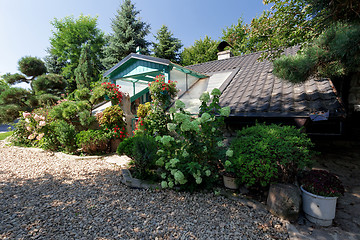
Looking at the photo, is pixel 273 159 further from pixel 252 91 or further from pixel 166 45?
pixel 166 45

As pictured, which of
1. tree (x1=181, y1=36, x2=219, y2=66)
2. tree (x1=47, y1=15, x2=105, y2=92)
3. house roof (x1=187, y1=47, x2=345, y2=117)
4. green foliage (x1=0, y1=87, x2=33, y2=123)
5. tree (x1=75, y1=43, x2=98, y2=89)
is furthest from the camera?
tree (x1=47, y1=15, x2=105, y2=92)

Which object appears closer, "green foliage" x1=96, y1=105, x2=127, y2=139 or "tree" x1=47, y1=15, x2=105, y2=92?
"green foliage" x1=96, y1=105, x2=127, y2=139

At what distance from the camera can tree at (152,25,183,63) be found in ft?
54.6

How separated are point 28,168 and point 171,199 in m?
4.20

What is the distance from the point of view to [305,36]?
3.68 meters

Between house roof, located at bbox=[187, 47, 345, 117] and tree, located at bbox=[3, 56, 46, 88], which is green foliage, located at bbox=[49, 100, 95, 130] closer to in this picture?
house roof, located at bbox=[187, 47, 345, 117]

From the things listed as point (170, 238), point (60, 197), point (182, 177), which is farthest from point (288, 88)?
point (60, 197)

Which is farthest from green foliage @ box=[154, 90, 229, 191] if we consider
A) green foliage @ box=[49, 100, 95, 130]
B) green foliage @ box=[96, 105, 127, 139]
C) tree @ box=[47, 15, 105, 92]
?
tree @ box=[47, 15, 105, 92]

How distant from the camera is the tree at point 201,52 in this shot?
19.0 m

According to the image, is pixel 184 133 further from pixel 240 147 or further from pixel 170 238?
pixel 170 238

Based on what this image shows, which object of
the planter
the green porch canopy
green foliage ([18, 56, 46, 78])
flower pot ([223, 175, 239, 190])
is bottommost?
flower pot ([223, 175, 239, 190])

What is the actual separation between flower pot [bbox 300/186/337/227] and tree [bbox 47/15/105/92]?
21.1 m

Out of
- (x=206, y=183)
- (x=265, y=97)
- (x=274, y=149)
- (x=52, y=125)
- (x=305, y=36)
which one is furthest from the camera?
(x=52, y=125)

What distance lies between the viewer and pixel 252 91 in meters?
4.98
